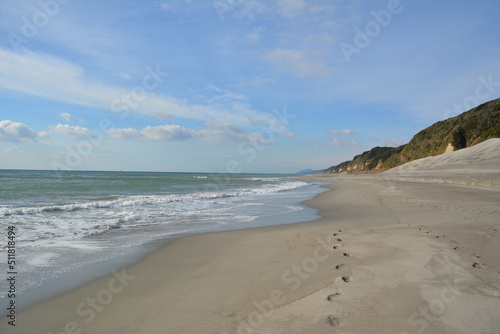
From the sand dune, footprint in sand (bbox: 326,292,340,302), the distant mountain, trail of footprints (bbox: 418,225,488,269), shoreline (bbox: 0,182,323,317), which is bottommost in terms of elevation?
shoreline (bbox: 0,182,323,317)

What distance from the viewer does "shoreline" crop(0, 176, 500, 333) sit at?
2.98 meters

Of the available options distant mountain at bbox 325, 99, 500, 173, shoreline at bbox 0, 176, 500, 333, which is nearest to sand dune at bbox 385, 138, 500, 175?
distant mountain at bbox 325, 99, 500, 173

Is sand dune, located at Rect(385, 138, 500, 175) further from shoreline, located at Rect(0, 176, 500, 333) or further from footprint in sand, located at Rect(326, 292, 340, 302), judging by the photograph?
footprint in sand, located at Rect(326, 292, 340, 302)

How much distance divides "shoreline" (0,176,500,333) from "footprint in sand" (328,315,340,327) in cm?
1

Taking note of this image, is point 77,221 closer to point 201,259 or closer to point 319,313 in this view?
point 201,259

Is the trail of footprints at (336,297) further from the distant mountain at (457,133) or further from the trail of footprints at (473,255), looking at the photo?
the distant mountain at (457,133)

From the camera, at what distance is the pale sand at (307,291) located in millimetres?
2969

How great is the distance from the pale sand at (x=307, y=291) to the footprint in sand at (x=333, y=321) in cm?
1

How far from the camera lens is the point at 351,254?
5.29 metres

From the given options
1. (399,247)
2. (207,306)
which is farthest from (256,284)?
(399,247)

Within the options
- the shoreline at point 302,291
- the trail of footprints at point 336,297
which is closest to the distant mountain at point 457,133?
the shoreline at point 302,291

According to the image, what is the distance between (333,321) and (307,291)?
0.81 meters

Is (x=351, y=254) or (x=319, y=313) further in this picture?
(x=351, y=254)

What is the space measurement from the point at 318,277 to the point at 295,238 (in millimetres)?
3040
